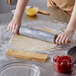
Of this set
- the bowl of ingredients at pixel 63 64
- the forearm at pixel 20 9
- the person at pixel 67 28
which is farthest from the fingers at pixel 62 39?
the forearm at pixel 20 9

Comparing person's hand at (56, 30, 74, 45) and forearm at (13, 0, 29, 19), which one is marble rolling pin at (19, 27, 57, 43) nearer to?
person's hand at (56, 30, 74, 45)

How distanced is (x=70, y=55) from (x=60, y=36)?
0.17m

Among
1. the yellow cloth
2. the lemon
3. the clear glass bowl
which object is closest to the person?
the yellow cloth

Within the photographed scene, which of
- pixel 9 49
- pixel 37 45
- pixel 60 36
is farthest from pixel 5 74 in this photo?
pixel 60 36

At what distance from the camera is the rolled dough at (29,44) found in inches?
46.7

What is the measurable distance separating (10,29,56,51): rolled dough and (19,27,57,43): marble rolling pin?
23mm

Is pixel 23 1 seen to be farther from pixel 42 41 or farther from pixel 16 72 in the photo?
pixel 16 72

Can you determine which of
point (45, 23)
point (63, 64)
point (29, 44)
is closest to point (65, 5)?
point (45, 23)

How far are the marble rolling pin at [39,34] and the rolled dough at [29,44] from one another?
2cm

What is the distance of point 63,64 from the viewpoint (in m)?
0.97

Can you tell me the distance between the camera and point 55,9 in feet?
5.24

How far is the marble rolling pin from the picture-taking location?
1212 millimetres

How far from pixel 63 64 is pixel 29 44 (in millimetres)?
311

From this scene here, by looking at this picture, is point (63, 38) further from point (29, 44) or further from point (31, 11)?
point (31, 11)
